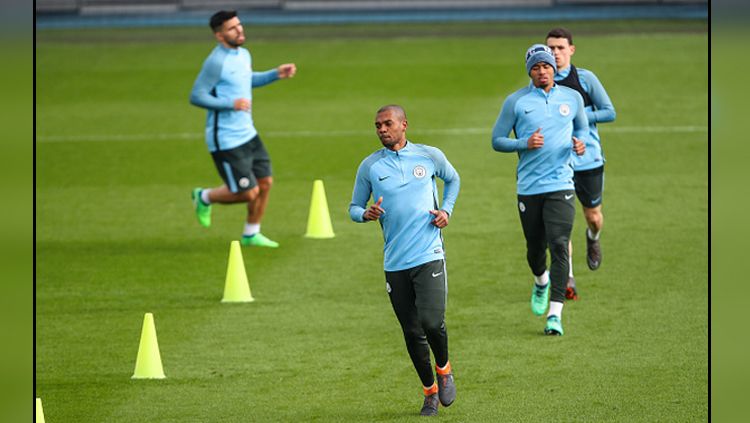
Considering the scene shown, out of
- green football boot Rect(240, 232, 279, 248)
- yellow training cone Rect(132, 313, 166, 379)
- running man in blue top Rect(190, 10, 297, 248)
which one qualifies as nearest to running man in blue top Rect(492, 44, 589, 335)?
yellow training cone Rect(132, 313, 166, 379)

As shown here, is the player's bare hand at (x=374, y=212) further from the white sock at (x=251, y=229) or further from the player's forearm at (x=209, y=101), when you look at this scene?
the white sock at (x=251, y=229)

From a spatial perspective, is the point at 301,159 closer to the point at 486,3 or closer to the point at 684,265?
the point at 684,265

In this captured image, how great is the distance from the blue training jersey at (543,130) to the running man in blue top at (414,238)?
2.12 m

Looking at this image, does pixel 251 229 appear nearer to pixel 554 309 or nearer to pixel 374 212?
pixel 554 309

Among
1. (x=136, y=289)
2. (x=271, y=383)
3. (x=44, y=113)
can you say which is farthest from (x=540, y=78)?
(x=44, y=113)

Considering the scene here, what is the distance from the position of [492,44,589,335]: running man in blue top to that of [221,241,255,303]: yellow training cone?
2.87 meters

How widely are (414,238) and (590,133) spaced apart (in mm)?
4176

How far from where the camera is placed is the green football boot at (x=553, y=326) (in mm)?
12547

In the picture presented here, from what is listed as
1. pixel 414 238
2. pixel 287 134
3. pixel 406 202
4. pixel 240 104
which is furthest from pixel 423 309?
pixel 287 134

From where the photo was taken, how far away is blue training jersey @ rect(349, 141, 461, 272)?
10.4m

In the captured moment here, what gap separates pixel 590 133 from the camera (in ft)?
46.1

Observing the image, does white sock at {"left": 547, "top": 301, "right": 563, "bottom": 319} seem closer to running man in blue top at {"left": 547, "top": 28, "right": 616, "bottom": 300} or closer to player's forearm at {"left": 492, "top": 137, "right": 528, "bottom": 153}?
running man in blue top at {"left": 547, "top": 28, "right": 616, "bottom": 300}

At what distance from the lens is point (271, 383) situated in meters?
11.4

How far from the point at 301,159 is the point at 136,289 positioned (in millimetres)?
8377
